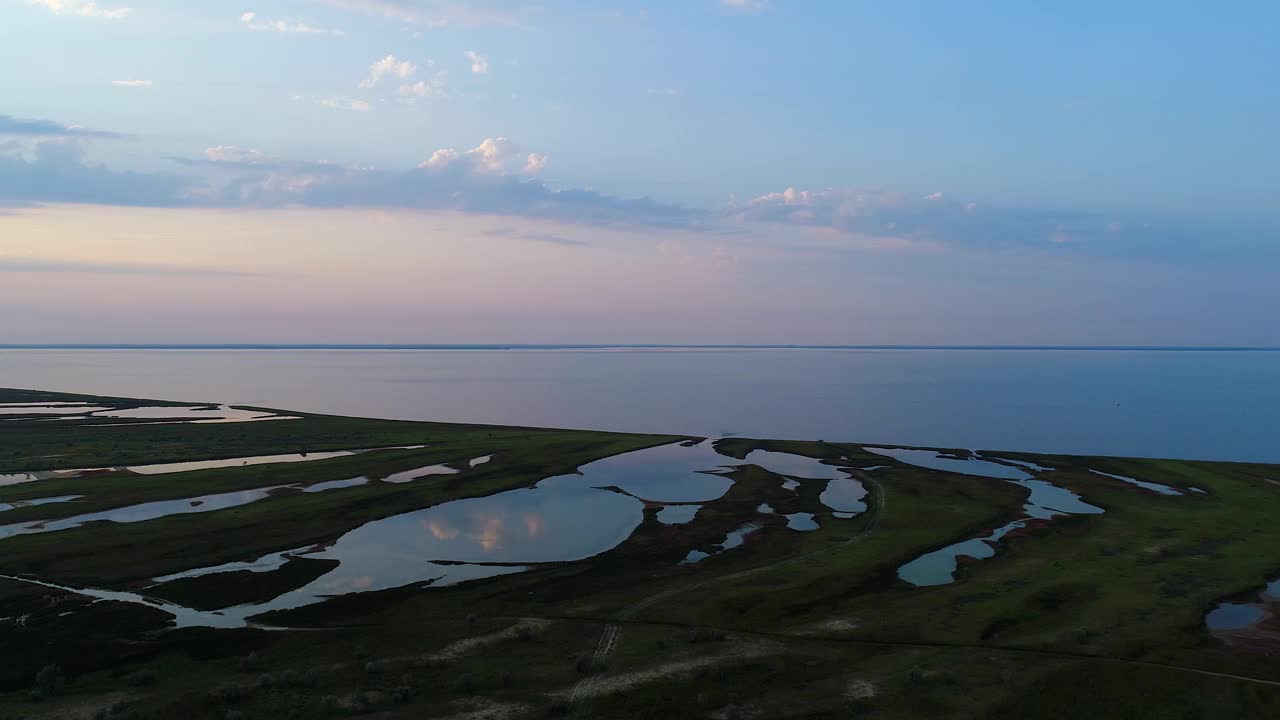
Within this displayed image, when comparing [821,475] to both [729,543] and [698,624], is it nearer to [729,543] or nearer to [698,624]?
[729,543]

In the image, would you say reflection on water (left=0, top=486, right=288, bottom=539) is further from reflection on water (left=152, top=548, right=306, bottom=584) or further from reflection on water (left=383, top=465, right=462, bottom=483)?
reflection on water (left=152, top=548, right=306, bottom=584)

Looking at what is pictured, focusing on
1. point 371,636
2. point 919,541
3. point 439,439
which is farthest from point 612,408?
point 371,636

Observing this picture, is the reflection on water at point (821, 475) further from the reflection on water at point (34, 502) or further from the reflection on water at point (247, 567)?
the reflection on water at point (34, 502)

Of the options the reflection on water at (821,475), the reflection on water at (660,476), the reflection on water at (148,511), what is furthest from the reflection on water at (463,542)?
the reflection on water at (821,475)

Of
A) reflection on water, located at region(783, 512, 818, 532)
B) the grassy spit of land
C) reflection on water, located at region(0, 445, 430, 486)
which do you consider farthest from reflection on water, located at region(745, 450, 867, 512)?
reflection on water, located at region(0, 445, 430, 486)

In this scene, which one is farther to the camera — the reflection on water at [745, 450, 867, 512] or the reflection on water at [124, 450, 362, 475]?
the reflection on water at [124, 450, 362, 475]

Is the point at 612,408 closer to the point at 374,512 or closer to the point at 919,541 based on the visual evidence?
the point at 374,512
